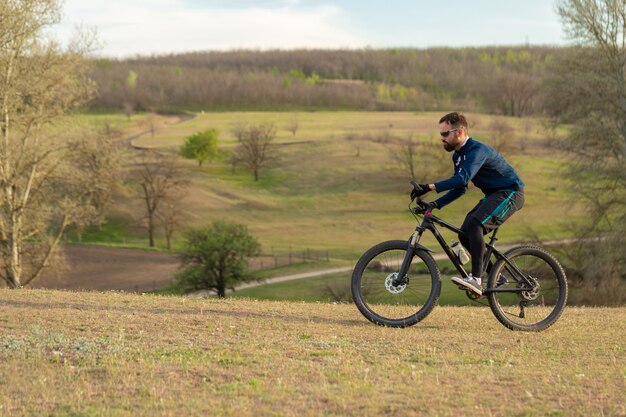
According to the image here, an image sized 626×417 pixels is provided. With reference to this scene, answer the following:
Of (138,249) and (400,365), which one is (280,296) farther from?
(400,365)

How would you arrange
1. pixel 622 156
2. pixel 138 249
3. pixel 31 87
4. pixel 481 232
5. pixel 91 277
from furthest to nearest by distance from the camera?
pixel 138 249
pixel 91 277
pixel 622 156
pixel 31 87
pixel 481 232

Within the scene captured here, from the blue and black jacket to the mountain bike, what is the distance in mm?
604

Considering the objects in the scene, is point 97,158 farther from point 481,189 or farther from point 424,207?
point 481,189

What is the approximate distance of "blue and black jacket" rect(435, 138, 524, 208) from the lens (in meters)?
10.9

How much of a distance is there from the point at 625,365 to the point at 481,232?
106 inches

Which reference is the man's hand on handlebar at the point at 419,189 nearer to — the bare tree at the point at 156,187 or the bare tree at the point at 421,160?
the bare tree at the point at 156,187

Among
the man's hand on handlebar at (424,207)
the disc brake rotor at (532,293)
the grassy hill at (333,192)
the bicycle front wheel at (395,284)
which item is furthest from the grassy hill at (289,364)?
the grassy hill at (333,192)

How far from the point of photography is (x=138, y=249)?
77750 mm

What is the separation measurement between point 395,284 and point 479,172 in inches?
79.8

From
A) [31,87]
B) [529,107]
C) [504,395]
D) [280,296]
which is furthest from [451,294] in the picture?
[529,107]

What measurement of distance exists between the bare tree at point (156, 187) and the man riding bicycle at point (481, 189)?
239ft

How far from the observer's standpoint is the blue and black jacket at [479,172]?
430 inches

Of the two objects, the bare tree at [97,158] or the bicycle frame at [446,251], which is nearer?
the bicycle frame at [446,251]

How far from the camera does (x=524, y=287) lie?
11805mm
